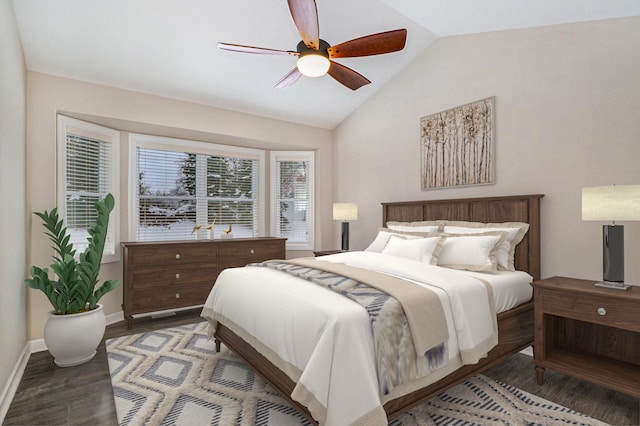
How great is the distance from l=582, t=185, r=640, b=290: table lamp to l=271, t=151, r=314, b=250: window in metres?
3.70

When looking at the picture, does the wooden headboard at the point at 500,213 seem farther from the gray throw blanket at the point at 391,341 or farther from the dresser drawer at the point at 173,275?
the dresser drawer at the point at 173,275

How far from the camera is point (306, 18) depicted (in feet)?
6.99

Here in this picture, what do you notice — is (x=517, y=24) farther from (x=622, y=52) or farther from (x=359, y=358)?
(x=359, y=358)

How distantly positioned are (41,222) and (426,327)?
11.7 ft

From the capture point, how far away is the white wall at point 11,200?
7.02 feet

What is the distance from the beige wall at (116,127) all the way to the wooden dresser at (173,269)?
48cm

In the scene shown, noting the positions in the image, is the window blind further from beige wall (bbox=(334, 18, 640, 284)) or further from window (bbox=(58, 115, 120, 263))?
beige wall (bbox=(334, 18, 640, 284))

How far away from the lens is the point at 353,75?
2930mm

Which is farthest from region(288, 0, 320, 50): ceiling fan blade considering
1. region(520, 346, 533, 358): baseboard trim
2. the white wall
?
region(520, 346, 533, 358): baseboard trim

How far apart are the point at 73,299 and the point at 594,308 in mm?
3998

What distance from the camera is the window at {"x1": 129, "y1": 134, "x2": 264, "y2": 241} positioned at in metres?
4.25

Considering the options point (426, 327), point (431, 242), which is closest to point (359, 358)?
point (426, 327)

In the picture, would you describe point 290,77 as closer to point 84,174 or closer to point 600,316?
point 84,174

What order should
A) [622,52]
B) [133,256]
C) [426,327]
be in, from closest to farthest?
[426,327] < [622,52] < [133,256]
